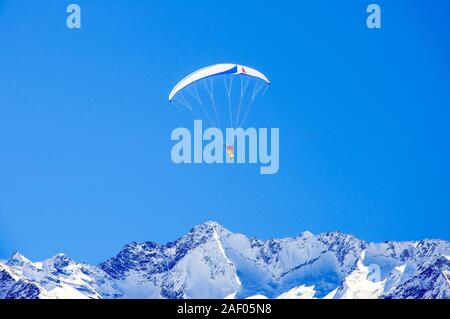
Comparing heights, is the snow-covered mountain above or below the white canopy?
below

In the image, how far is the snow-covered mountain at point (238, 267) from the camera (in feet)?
507

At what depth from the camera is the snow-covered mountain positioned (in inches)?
6088

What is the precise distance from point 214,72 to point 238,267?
455 feet

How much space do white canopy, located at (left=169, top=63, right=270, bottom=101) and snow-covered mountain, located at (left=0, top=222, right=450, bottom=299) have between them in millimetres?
104583

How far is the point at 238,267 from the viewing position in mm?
176250

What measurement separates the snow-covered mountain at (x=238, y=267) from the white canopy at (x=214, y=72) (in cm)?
10458

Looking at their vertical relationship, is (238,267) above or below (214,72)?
below

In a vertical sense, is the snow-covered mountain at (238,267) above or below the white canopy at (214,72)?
below

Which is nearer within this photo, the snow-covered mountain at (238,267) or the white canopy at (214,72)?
A: the white canopy at (214,72)

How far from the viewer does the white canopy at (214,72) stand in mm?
40188

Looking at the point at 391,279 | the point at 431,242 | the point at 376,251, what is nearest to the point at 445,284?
the point at 391,279
